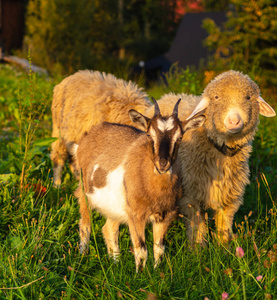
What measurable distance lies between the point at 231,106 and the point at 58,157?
3.36 meters

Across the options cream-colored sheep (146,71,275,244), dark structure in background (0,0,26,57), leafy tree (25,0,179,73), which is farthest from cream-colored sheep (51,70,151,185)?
dark structure in background (0,0,26,57)

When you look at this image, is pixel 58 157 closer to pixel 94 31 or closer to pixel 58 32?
pixel 58 32

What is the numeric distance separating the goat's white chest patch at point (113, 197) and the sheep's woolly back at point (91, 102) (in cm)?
181

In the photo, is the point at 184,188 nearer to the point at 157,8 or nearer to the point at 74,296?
the point at 74,296

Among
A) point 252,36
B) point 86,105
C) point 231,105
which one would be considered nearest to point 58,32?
point 252,36

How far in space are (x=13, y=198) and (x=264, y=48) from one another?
1501cm

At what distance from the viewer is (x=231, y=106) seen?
161 inches

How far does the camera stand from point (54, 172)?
6500mm

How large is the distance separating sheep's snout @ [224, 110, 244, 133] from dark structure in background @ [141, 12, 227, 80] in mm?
24909

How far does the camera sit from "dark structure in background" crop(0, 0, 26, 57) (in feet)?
71.3

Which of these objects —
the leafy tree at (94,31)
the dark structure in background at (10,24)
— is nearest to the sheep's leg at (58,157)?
the leafy tree at (94,31)

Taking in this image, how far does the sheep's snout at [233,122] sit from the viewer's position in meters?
3.86

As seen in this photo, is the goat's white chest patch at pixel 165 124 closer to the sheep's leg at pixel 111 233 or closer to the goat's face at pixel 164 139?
the goat's face at pixel 164 139

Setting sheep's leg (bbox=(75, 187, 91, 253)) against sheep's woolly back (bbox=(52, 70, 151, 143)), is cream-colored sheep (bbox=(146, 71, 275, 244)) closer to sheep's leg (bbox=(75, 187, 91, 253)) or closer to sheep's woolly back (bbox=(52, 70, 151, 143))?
sheep's leg (bbox=(75, 187, 91, 253))
